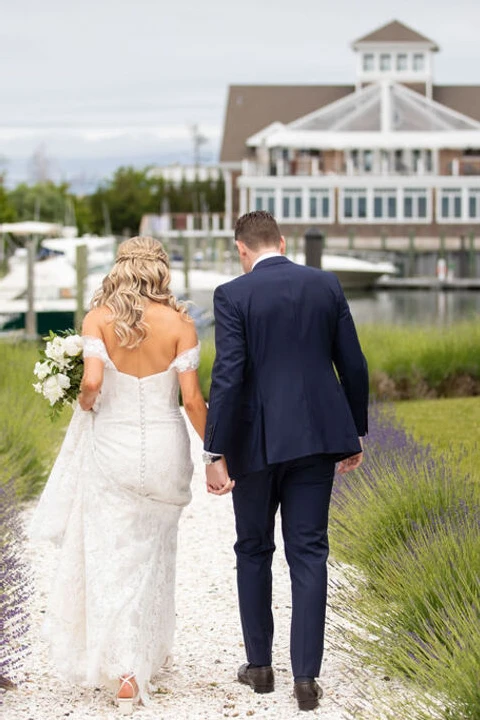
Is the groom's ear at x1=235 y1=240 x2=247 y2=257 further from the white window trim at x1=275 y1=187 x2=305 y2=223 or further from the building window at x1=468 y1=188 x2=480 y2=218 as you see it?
the building window at x1=468 y1=188 x2=480 y2=218

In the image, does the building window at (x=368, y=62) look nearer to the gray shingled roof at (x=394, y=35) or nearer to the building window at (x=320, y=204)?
the gray shingled roof at (x=394, y=35)

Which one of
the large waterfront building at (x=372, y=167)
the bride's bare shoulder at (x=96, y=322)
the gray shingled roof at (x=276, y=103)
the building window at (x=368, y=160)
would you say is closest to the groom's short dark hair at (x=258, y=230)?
the bride's bare shoulder at (x=96, y=322)

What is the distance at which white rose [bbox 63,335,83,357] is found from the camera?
527cm

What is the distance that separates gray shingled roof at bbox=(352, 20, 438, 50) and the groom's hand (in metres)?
79.7

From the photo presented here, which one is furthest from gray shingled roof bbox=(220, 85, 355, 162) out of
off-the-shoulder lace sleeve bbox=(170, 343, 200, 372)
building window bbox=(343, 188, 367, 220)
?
off-the-shoulder lace sleeve bbox=(170, 343, 200, 372)

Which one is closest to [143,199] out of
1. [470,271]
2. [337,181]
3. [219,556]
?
[337,181]

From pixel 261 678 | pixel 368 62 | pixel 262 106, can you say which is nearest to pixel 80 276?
pixel 261 678

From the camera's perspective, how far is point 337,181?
77500 millimetres

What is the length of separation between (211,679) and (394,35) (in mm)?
80917

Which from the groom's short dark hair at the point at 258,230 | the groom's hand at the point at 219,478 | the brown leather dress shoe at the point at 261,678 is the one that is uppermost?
the groom's short dark hair at the point at 258,230

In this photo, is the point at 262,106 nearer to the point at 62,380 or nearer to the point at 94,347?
the point at 62,380

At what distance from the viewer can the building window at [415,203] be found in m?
77.9

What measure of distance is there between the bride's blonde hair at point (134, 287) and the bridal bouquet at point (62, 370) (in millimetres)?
267

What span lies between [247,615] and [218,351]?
100 cm
